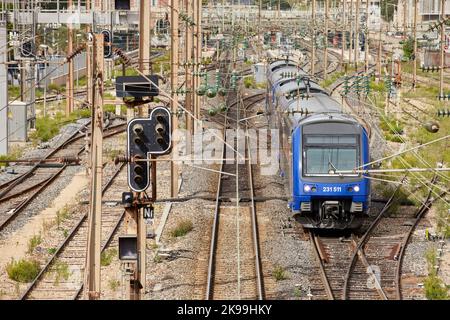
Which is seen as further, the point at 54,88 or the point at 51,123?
the point at 54,88

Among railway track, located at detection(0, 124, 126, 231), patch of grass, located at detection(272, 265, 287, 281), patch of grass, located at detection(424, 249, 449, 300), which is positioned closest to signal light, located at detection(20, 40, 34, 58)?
railway track, located at detection(0, 124, 126, 231)

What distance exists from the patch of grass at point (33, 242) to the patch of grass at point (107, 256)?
1262 millimetres

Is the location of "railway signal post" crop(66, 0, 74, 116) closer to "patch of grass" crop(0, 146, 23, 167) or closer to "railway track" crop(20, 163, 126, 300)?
"patch of grass" crop(0, 146, 23, 167)

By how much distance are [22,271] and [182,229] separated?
3962 mm

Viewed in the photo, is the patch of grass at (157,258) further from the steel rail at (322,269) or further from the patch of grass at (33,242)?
the steel rail at (322,269)

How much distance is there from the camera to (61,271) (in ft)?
53.1

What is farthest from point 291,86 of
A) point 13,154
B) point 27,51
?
point 27,51

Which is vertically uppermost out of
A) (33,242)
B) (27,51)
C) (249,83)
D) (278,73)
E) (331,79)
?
(27,51)

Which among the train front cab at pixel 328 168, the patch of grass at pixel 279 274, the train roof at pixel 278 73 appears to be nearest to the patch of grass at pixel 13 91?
the train roof at pixel 278 73

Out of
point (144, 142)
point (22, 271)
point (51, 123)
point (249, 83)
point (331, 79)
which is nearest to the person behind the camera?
point (144, 142)

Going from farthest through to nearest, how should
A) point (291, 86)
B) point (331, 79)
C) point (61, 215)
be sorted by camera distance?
point (331, 79) < point (291, 86) < point (61, 215)

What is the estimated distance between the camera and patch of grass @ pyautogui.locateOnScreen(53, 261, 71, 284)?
52.2ft

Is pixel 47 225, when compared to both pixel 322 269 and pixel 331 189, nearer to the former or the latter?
pixel 331 189

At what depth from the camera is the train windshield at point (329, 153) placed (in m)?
18.1
